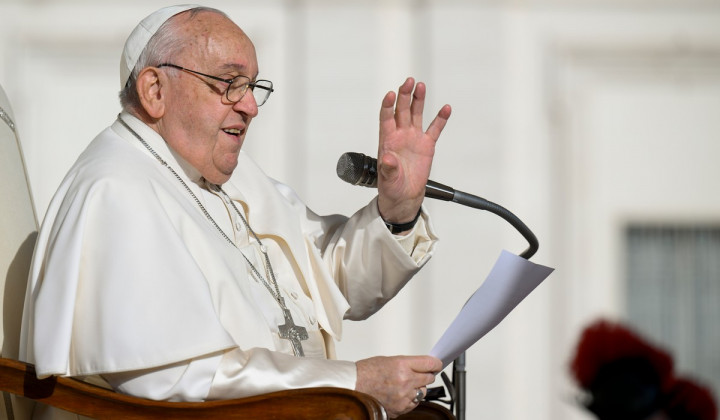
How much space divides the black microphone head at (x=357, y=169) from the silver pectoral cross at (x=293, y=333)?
35 centimetres

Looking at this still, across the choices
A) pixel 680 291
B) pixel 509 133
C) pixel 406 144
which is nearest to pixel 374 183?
pixel 406 144

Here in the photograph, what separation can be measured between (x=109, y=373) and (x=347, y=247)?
91 centimetres

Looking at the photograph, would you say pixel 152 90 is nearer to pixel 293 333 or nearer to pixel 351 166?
pixel 351 166

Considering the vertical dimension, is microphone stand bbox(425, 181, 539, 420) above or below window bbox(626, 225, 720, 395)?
above

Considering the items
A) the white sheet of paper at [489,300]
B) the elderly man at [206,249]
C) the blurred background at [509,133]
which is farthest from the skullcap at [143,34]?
the blurred background at [509,133]

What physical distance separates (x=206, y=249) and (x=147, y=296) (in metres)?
0.30

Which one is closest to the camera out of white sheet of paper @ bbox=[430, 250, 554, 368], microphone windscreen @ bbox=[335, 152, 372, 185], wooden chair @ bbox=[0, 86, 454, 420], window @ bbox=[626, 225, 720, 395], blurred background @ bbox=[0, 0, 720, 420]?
wooden chair @ bbox=[0, 86, 454, 420]

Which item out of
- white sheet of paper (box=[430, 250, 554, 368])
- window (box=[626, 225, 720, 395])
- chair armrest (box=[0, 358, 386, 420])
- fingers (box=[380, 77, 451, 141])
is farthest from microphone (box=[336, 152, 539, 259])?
window (box=[626, 225, 720, 395])

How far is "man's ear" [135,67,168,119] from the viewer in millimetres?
2732

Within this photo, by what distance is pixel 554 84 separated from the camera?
24.8ft

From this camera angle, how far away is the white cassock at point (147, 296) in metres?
2.30

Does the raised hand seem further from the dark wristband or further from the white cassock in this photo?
the white cassock

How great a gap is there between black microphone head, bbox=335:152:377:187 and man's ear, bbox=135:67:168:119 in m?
0.42

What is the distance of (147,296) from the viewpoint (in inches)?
92.5
